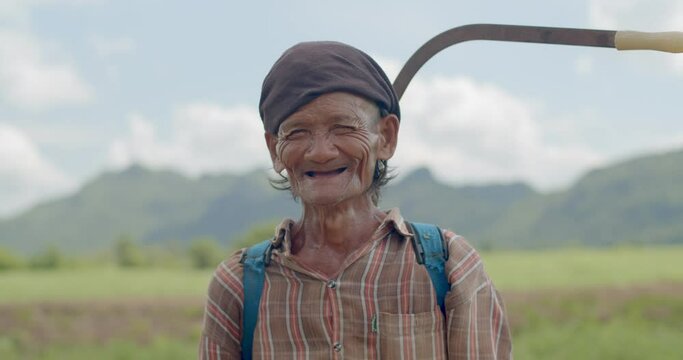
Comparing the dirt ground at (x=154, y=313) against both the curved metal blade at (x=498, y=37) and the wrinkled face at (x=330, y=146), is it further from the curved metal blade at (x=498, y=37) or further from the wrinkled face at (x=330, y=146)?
the wrinkled face at (x=330, y=146)

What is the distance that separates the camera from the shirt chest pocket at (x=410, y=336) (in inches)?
114

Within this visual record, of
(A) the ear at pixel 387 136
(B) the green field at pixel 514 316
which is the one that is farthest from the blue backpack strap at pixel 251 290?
(B) the green field at pixel 514 316

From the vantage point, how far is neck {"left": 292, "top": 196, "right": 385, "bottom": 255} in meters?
3.08

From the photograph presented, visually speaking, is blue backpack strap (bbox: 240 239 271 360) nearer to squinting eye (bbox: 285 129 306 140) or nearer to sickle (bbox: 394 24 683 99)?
squinting eye (bbox: 285 129 306 140)

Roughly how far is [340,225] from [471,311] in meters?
0.48

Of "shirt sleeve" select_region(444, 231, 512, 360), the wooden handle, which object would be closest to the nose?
"shirt sleeve" select_region(444, 231, 512, 360)

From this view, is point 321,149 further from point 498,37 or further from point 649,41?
point 649,41

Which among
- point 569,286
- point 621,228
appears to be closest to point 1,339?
point 569,286

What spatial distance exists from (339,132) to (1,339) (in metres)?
20.9

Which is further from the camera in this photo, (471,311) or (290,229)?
(290,229)

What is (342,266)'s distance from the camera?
3.01 m

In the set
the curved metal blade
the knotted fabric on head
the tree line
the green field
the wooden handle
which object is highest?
the tree line

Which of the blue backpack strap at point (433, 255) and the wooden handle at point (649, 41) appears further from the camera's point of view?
the wooden handle at point (649, 41)

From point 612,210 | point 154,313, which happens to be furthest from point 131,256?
point 612,210
